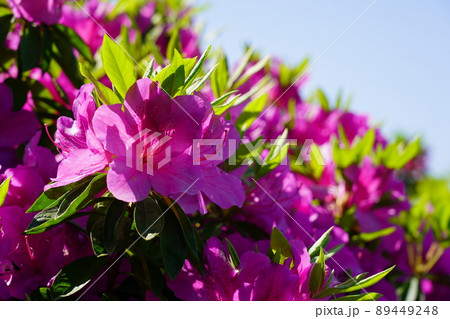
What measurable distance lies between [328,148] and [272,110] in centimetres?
26

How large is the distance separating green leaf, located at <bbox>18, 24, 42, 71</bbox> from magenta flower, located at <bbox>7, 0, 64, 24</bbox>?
37mm

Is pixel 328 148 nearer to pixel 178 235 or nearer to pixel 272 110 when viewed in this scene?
pixel 272 110

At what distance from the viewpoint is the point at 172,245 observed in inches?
36.4

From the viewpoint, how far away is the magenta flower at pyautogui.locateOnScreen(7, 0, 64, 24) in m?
1.36

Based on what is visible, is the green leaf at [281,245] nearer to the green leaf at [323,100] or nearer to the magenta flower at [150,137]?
the magenta flower at [150,137]

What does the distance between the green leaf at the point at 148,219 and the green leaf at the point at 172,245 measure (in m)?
0.03

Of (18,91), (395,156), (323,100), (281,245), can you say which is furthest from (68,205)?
(323,100)

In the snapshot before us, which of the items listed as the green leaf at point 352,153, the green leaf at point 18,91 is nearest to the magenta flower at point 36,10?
the green leaf at point 18,91

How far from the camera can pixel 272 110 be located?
1921 mm

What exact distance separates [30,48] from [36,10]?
113 millimetres

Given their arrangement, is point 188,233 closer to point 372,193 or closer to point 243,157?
Answer: point 243,157

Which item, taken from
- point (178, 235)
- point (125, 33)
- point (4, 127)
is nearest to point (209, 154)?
point (178, 235)

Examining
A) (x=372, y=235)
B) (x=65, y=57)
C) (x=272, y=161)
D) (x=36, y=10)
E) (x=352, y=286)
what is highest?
(x=36, y=10)

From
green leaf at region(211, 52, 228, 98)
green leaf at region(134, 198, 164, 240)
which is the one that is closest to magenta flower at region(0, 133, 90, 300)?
green leaf at region(134, 198, 164, 240)
